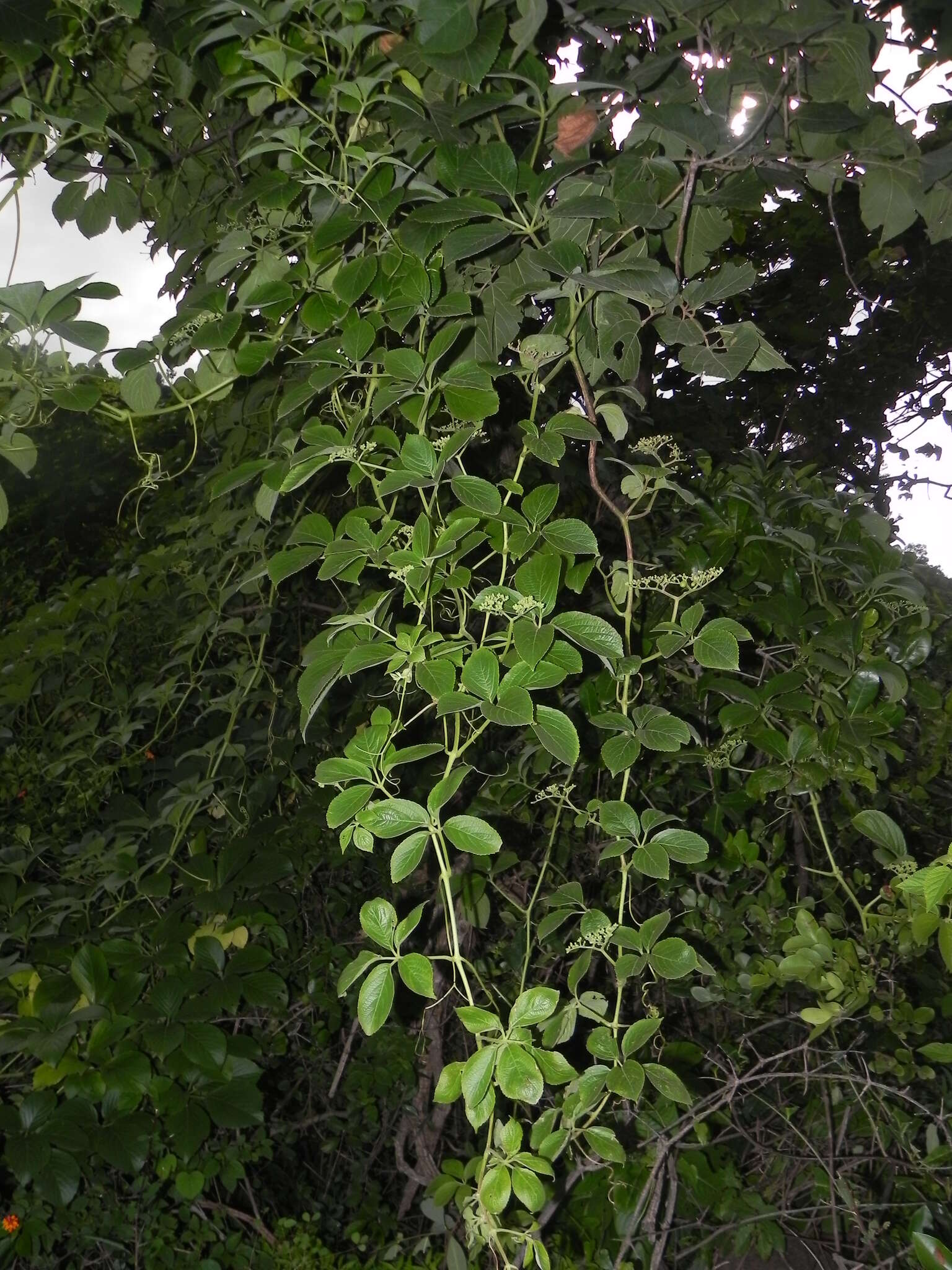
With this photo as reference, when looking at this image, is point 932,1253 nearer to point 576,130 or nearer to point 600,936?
point 600,936

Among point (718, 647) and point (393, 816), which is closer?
point (393, 816)

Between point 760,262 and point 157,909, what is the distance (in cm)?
197

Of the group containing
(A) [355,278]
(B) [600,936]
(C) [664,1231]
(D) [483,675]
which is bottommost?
(C) [664,1231]

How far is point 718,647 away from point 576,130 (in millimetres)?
356

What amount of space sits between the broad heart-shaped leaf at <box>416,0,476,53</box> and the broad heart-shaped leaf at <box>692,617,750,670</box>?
0.38 metres

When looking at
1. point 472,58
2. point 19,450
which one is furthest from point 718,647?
point 19,450

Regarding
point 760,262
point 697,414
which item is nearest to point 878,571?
point 697,414

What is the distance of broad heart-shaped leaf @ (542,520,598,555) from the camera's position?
0.56m

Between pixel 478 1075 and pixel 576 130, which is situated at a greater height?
pixel 576 130

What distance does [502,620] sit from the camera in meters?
0.69

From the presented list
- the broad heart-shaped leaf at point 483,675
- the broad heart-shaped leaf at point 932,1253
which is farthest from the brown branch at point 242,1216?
the broad heart-shaped leaf at point 483,675

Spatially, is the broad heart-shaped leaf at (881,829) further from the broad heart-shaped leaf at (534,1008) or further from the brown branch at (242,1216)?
the brown branch at (242,1216)

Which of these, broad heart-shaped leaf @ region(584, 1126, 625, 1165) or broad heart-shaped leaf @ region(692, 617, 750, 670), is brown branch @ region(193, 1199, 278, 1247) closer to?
broad heart-shaped leaf @ region(584, 1126, 625, 1165)

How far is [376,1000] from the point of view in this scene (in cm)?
50
